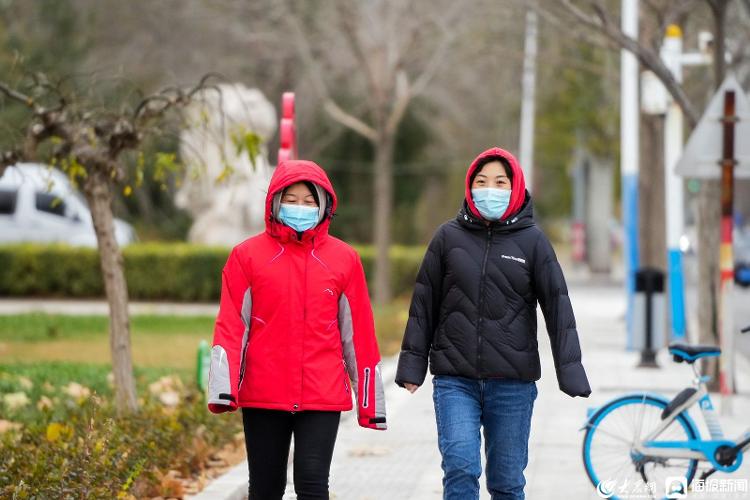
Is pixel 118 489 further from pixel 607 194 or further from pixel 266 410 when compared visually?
pixel 607 194

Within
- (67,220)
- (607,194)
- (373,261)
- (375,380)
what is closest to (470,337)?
(375,380)

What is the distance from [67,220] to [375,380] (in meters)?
24.9

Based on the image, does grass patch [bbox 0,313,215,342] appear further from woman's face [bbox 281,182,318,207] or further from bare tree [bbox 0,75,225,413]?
woman's face [bbox 281,182,318,207]

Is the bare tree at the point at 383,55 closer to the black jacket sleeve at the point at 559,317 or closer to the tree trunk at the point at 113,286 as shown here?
the tree trunk at the point at 113,286

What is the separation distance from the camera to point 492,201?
5.59m

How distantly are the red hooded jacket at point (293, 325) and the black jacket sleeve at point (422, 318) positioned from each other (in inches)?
10.7

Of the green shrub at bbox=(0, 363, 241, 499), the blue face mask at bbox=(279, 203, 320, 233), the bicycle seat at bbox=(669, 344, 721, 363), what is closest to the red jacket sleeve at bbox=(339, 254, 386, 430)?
the blue face mask at bbox=(279, 203, 320, 233)

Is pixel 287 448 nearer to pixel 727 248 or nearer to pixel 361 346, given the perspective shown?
pixel 361 346

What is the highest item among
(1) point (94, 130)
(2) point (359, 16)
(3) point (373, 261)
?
(2) point (359, 16)

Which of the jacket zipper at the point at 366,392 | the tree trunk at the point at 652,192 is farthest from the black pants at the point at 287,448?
the tree trunk at the point at 652,192

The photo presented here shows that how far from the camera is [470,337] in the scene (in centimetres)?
555

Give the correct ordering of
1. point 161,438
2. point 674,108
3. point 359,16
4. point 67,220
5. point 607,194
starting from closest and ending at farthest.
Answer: point 161,438 < point 674,108 < point 359,16 < point 67,220 < point 607,194

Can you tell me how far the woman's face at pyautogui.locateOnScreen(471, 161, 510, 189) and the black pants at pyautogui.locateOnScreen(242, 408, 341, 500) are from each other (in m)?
1.07

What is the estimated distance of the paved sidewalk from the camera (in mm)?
7895
